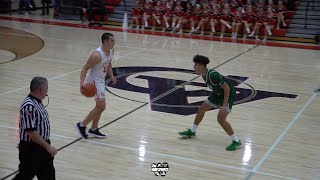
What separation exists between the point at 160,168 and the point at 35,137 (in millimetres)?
2185

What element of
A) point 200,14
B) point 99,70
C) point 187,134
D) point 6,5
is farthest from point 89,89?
point 6,5

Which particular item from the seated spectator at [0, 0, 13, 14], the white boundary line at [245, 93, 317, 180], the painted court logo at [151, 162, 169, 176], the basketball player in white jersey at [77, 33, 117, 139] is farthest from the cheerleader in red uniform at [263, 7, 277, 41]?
the painted court logo at [151, 162, 169, 176]

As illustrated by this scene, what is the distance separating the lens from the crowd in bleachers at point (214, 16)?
19.4 metres

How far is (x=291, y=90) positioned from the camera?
1094 cm

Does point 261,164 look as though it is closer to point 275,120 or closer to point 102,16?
point 275,120

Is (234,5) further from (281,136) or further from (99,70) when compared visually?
(99,70)

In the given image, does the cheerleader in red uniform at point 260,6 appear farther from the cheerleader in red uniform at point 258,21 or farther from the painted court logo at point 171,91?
the painted court logo at point 171,91

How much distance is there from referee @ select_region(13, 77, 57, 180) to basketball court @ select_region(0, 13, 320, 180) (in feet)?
4.42

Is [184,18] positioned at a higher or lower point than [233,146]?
higher

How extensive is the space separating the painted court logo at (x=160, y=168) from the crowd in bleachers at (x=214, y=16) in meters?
13.8

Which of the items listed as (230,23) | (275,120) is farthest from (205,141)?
(230,23)

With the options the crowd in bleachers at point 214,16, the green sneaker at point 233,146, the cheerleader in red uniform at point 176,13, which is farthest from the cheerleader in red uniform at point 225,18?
the green sneaker at point 233,146

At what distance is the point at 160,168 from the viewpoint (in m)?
6.01

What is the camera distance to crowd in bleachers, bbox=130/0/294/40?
1936 centimetres
